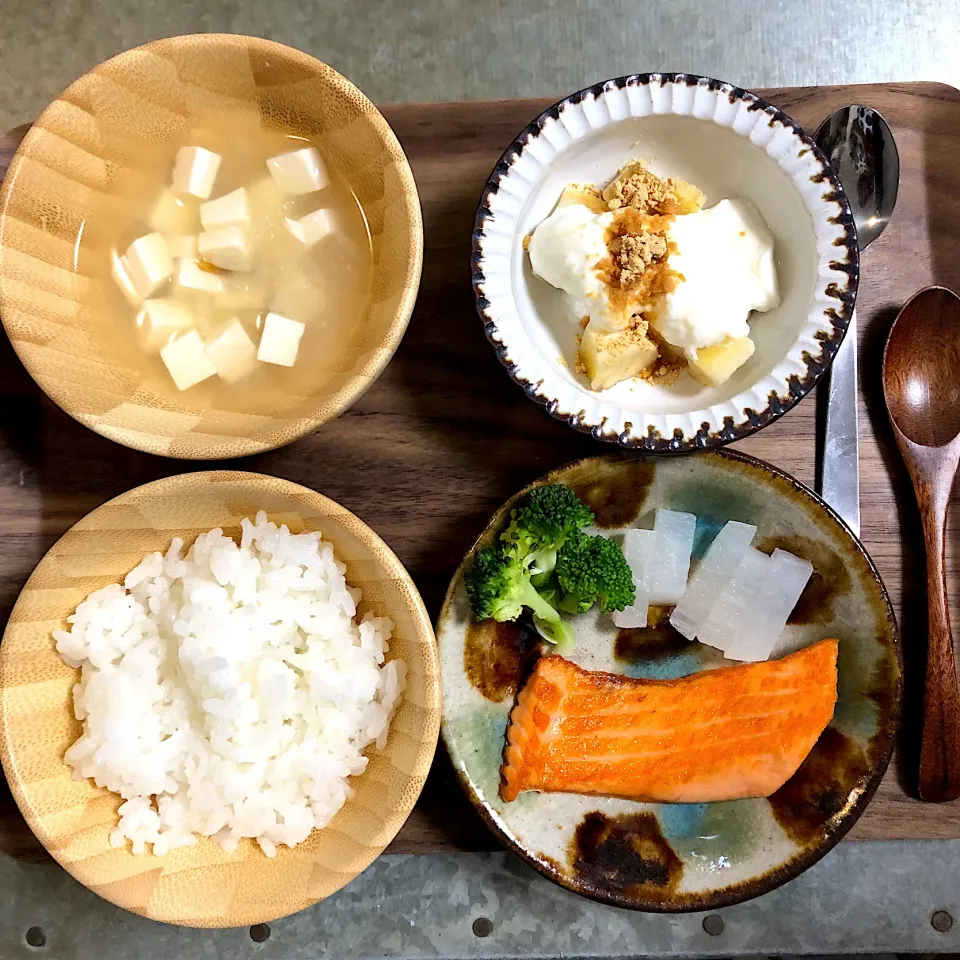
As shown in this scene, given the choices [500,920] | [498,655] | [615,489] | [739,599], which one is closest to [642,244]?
[615,489]

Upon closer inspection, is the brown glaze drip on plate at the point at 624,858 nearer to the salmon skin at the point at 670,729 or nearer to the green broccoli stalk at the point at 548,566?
the salmon skin at the point at 670,729

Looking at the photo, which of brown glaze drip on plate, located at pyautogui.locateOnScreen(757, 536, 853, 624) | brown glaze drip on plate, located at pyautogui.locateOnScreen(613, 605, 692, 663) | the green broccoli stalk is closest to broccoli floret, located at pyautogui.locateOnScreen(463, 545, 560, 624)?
the green broccoli stalk

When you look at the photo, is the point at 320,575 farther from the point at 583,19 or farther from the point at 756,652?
the point at 583,19

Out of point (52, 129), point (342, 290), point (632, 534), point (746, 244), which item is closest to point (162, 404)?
point (342, 290)

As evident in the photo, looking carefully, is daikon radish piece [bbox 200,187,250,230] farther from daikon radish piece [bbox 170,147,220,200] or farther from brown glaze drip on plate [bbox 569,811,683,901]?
brown glaze drip on plate [bbox 569,811,683,901]

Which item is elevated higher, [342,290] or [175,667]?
[342,290]

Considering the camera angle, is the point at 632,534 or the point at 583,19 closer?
the point at 632,534

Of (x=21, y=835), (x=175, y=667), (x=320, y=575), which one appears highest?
(x=320, y=575)
